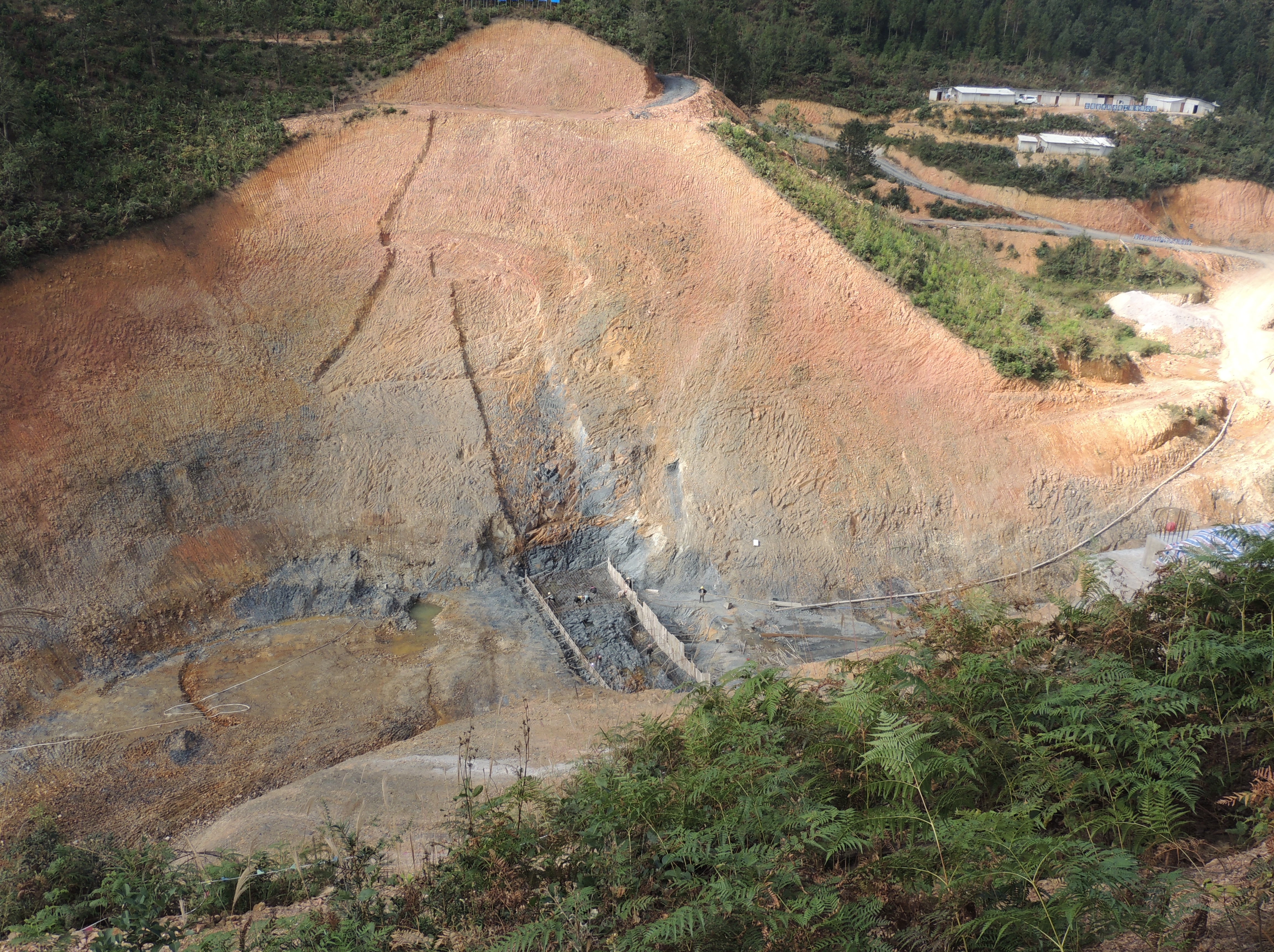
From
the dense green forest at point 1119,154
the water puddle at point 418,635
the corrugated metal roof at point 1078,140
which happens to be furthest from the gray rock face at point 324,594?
the corrugated metal roof at point 1078,140

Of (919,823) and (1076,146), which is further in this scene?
(1076,146)

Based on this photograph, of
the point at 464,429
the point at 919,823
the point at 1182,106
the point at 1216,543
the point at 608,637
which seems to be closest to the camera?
the point at 919,823

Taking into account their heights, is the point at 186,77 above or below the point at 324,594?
above

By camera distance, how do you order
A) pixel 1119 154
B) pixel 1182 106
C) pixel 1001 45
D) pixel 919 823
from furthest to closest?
pixel 1001 45
pixel 1182 106
pixel 1119 154
pixel 919 823

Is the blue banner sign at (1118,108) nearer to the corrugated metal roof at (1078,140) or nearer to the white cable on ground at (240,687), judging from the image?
the corrugated metal roof at (1078,140)

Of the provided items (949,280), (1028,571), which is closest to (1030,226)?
(949,280)

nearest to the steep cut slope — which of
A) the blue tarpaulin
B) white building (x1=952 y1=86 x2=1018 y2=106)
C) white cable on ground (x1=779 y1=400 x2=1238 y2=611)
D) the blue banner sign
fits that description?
white cable on ground (x1=779 y1=400 x2=1238 y2=611)

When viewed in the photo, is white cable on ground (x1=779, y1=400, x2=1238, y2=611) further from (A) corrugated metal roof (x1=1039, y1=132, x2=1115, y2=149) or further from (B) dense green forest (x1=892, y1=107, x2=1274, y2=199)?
(A) corrugated metal roof (x1=1039, y1=132, x2=1115, y2=149)

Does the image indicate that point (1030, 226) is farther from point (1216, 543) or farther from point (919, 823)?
point (919, 823)
